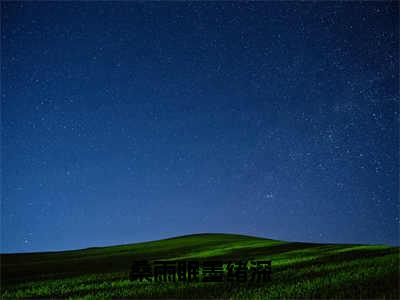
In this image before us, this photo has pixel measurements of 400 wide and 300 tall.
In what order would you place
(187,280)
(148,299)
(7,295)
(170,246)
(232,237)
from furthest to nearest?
(232,237)
(170,246)
(7,295)
(187,280)
(148,299)

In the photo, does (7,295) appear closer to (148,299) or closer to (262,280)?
(148,299)

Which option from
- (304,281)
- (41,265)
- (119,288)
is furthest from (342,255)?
(41,265)

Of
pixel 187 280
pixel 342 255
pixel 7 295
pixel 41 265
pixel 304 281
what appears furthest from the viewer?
pixel 41 265

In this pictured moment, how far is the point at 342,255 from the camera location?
98.2 feet

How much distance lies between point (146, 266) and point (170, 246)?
32.4 meters

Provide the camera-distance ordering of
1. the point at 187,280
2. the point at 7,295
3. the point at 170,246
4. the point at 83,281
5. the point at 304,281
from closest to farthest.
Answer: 1. the point at 304,281
2. the point at 187,280
3. the point at 7,295
4. the point at 83,281
5. the point at 170,246

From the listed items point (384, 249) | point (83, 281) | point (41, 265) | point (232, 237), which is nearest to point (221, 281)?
point (83, 281)

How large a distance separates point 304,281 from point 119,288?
8592 millimetres

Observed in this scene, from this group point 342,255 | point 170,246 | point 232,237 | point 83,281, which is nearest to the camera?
point 83,281

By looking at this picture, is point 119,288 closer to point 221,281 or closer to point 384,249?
point 221,281

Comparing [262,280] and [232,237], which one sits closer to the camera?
[262,280]

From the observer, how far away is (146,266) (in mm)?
23656

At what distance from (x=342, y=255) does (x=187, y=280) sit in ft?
43.1

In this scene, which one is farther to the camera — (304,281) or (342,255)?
(342,255)
